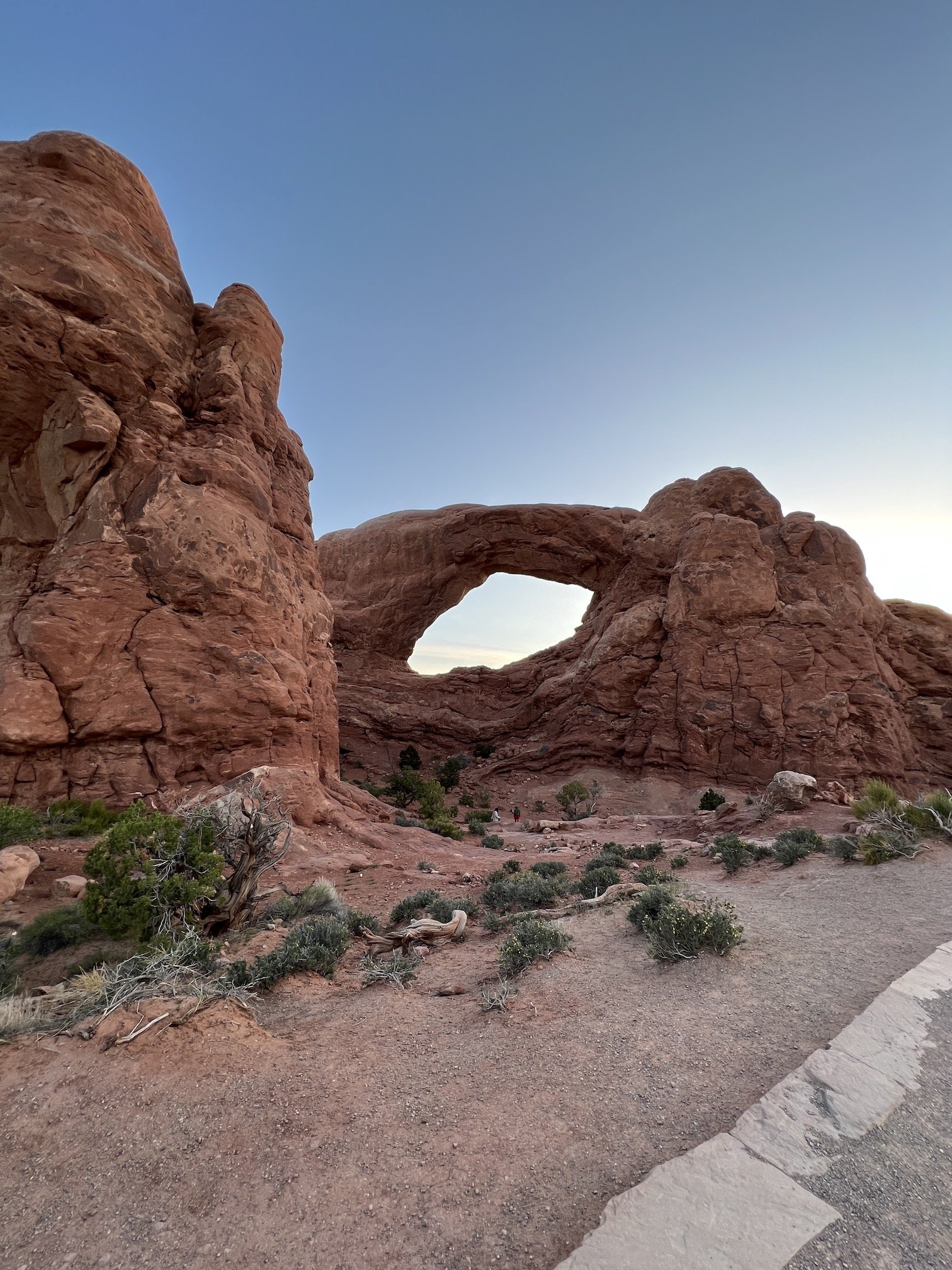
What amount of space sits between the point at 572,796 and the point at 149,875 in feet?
65.6

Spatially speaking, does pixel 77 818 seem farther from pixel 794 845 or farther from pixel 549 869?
pixel 794 845

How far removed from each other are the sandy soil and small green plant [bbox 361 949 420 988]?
0.37 feet

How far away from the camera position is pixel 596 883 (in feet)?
29.6

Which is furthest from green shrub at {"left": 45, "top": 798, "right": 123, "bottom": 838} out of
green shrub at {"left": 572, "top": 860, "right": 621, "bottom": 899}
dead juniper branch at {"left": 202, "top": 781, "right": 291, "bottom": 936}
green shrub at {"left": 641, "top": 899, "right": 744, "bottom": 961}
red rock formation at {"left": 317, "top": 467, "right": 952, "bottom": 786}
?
red rock formation at {"left": 317, "top": 467, "right": 952, "bottom": 786}

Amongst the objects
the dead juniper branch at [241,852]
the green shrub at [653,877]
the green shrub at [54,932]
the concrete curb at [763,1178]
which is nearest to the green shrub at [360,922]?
the dead juniper branch at [241,852]

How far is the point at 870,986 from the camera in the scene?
176 inches

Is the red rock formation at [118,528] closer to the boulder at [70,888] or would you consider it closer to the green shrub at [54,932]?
the boulder at [70,888]

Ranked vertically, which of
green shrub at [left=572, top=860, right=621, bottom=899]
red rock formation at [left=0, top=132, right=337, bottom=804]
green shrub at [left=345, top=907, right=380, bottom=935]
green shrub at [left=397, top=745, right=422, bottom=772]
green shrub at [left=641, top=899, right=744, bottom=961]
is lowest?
green shrub at [left=397, top=745, right=422, bottom=772]

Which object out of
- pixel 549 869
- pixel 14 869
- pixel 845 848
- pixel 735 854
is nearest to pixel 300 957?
pixel 14 869

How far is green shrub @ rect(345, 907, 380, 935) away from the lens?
7.52 m

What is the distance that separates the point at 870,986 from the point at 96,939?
8401 mm

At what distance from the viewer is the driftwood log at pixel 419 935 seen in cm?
684

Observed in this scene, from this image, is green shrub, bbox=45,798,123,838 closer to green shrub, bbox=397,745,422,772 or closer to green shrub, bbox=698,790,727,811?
green shrub, bbox=397,745,422,772

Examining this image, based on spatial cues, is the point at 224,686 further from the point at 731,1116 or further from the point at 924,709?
the point at 924,709
